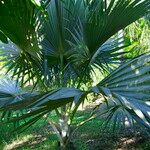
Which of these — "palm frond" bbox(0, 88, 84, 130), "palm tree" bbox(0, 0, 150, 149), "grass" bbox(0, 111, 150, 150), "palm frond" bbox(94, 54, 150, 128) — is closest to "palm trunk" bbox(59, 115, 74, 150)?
"palm tree" bbox(0, 0, 150, 149)

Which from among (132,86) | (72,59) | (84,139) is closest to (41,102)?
(132,86)

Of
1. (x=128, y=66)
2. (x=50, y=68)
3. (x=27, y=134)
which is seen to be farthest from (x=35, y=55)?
(x=27, y=134)

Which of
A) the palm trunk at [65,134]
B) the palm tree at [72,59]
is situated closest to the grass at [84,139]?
the palm trunk at [65,134]

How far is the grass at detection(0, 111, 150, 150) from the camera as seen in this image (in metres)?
6.69

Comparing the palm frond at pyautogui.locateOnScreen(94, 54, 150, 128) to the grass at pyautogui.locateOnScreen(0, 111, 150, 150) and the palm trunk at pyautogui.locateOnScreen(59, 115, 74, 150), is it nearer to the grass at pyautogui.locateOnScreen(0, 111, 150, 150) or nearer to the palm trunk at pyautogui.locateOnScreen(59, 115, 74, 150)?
the palm trunk at pyautogui.locateOnScreen(59, 115, 74, 150)

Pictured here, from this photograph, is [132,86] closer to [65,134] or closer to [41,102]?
[41,102]

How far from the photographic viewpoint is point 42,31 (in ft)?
16.4

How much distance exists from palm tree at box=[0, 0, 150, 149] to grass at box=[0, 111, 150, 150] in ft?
5.23

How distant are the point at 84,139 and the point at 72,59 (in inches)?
107

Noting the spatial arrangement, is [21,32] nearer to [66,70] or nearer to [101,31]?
[101,31]

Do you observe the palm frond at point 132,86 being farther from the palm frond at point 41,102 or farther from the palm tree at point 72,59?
the palm frond at point 41,102

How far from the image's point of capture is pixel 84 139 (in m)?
7.49

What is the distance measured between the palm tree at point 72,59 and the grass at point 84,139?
1594mm

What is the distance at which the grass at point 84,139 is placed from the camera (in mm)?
6691
